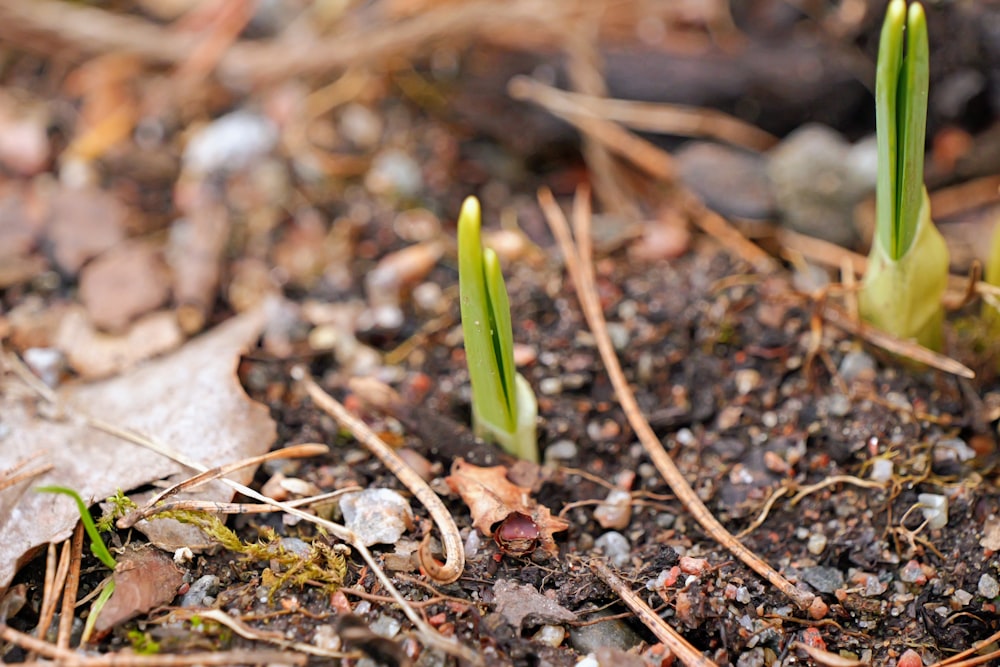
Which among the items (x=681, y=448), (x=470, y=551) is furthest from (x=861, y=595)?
(x=470, y=551)

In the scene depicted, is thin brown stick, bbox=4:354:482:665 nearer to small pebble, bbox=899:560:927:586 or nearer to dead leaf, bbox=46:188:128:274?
dead leaf, bbox=46:188:128:274

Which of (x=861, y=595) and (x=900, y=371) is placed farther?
(x=900, y=371)

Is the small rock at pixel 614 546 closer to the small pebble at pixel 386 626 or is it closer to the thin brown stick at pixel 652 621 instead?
the thin brown stick at pixel 652 621

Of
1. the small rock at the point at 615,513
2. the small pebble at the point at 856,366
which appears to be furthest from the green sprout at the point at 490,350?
the small pebble at the point at 856,366

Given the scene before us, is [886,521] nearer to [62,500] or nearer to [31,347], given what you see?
[62,500]

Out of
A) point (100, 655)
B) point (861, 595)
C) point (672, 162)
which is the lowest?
point (861, 595)

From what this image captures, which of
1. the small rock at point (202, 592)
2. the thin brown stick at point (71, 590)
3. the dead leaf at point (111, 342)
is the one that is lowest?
the small rock at point (202, 592)
